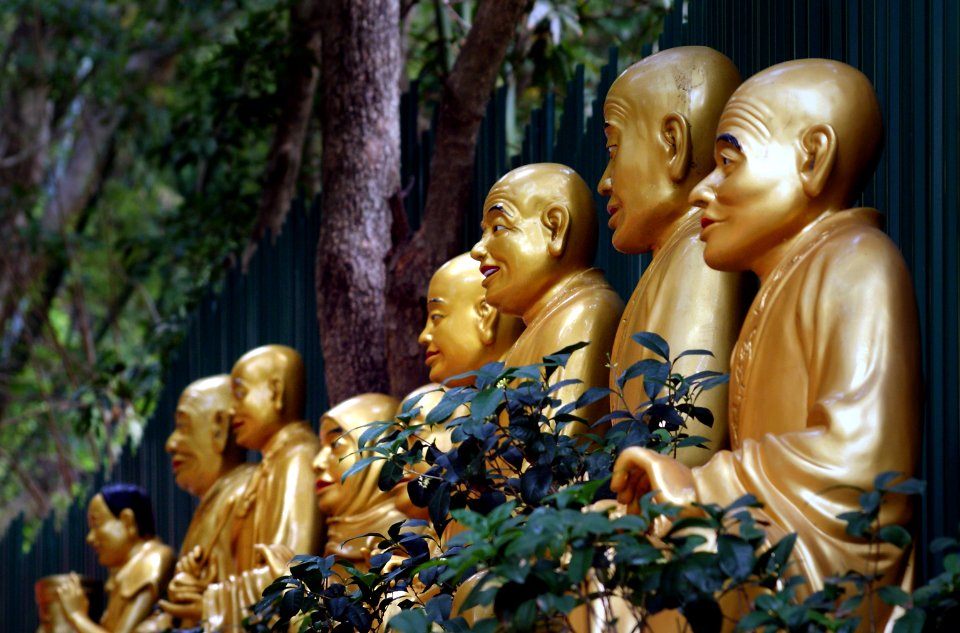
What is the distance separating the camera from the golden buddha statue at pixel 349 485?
5.69 m

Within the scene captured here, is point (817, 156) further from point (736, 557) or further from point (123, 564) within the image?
point (123, 564)

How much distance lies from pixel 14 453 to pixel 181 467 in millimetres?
6259

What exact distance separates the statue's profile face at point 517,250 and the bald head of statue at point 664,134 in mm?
530

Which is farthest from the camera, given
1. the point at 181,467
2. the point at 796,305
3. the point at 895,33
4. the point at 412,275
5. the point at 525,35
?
the point at 525,35

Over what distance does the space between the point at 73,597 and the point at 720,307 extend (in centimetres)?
480

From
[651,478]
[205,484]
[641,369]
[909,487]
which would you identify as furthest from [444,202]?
[909,487]

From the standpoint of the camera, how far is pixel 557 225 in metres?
4.64

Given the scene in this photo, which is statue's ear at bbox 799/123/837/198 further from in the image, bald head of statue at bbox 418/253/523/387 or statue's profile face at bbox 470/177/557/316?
bald head of statue at bbox 418/253/523/387

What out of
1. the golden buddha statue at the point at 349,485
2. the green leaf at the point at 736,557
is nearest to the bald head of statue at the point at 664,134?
the green leaf at the point at 736,557

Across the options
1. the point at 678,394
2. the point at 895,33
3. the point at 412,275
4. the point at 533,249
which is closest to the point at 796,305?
the point at 678,394

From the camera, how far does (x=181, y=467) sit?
719 centimetres

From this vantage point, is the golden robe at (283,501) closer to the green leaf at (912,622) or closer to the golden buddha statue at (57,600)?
the golden buddha statue at (57,600)

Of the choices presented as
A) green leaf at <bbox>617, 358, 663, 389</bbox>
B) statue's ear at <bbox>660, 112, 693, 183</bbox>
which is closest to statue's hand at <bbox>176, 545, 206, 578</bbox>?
statue's ear at <bbox>660, 112, 693, 183</bbox>

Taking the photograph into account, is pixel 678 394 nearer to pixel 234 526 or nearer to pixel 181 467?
pixel 234 526
